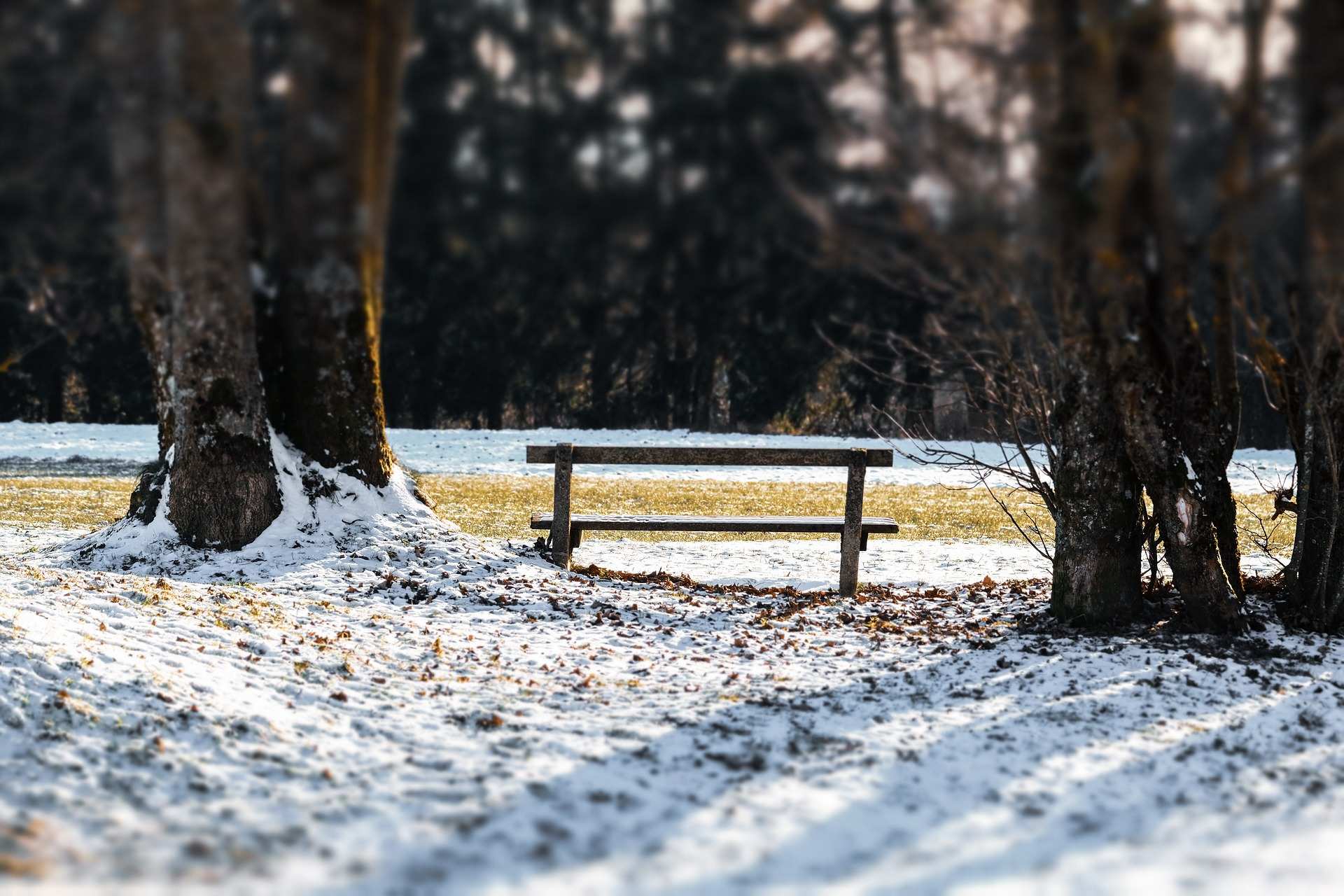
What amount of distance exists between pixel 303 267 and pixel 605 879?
5815mm

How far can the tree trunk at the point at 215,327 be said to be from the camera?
7227 millimetres

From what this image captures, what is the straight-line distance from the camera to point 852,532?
7.63 meters

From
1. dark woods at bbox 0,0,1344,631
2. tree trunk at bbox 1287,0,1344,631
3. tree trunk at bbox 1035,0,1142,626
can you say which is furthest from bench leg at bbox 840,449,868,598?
tree trunk at bbox 1287,0,1344,631

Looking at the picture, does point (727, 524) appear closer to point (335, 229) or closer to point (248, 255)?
point (335, 229)

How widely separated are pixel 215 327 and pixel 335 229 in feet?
3.40

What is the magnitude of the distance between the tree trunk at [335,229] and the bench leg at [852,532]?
334cm

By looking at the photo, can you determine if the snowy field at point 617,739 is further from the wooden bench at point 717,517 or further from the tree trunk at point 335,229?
the tree trunk at point 335,229

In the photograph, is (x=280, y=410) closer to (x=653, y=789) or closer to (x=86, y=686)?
(x=86, y=686)

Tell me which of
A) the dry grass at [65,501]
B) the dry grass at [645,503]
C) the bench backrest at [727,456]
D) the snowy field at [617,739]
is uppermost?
the bench backrest at [727,456]

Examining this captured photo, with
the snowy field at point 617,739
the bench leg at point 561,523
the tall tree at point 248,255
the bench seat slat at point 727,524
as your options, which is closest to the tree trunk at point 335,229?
the tall tree at point 248,255

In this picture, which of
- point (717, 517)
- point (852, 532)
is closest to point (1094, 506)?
point (852, 532)

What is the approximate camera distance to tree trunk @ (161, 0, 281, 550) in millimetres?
7227

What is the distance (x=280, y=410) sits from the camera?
310 inches

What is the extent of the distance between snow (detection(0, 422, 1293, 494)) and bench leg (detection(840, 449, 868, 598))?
9238 mm
